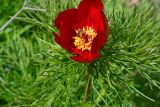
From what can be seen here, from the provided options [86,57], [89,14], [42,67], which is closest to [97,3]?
[89,14]

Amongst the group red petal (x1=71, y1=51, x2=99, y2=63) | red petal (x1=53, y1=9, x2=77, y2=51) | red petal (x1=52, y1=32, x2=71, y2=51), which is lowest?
red petal (x1=71, y1=51, x2=99, y2=63)

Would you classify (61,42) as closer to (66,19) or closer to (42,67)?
(66,19)

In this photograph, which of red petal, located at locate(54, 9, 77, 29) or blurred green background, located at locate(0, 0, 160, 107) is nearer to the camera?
red petal, located at locate(54, 9, 77, 29)

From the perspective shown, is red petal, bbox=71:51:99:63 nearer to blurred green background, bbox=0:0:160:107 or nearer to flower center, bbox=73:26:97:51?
flower center, bbox=73:26:97:51

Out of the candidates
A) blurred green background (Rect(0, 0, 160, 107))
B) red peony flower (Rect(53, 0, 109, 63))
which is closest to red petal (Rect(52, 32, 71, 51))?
red peony flower (Rect(53, 0, 109, 63))

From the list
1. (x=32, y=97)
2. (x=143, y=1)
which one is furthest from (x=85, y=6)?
(x=32, y=97)

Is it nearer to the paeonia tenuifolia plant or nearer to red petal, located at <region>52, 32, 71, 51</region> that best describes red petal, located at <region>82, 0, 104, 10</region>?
the paeonia tenuifolia plant

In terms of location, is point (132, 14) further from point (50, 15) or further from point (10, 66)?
point (10, 66)

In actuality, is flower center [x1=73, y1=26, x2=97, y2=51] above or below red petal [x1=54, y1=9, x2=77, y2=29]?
below
